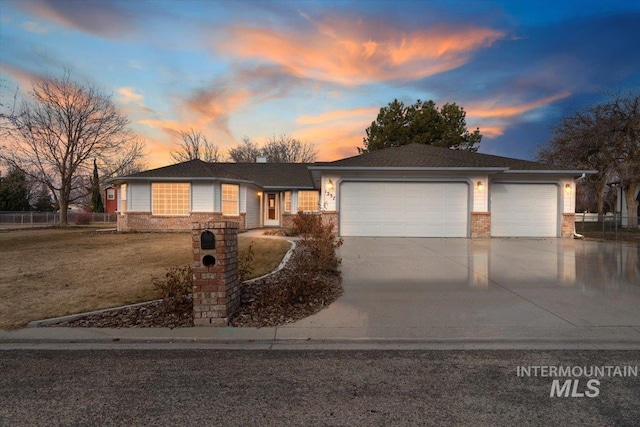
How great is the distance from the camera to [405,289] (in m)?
6.88

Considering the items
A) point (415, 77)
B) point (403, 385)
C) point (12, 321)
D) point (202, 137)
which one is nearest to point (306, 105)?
point (415, 77)

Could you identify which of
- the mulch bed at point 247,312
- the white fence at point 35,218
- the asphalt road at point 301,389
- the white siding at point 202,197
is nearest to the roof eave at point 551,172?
the mulch bed at point 247,312

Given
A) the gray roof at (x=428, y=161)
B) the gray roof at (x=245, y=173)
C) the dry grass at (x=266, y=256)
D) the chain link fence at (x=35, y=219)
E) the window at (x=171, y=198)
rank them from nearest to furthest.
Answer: the dry grass at (x=266, y=256) → the gray roof at (x=428, y=161) → the gray roof at (x=245, y=173) → the window at (x=171, y=198) → the chain link fence at (x=35, y=219)

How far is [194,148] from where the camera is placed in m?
47.8

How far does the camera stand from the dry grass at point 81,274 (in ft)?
19.2

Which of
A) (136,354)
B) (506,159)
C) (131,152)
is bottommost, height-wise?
(136,354)

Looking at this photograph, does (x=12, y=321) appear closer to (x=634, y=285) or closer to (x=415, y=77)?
(x=634, y=285)

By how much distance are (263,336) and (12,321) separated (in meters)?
3.69

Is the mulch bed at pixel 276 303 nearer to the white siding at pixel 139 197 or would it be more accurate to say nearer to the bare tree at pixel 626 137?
the white siding at pixel 139 197

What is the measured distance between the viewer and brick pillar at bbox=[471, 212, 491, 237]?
52.4ft

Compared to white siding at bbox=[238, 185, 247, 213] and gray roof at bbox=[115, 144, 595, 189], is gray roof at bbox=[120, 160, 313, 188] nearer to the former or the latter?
gray roof at bbox=[115, 144, 595, 189]

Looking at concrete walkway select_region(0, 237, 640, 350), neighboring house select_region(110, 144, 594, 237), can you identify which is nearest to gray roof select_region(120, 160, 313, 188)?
neighboring house select_region(110, 144, 594, 237)

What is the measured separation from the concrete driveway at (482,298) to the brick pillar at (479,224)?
4.92 meters

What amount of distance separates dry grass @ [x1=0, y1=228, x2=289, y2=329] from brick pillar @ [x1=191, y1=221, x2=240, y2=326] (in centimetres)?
191
